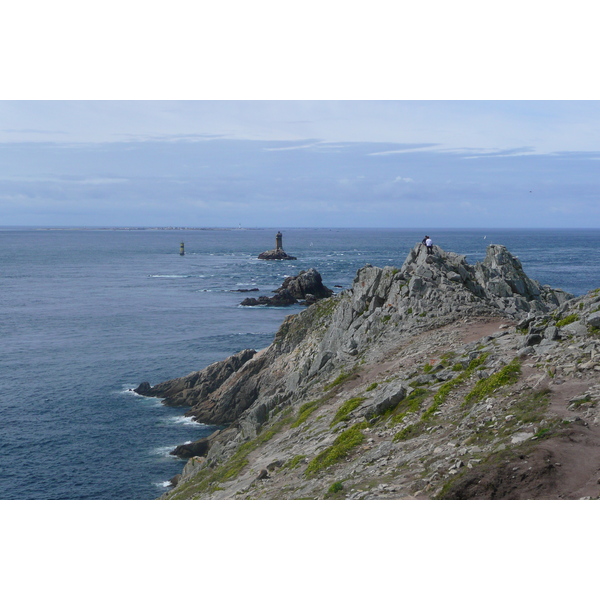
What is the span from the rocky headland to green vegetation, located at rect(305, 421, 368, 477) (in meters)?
0.07

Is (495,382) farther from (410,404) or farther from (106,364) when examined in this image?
(106,364)

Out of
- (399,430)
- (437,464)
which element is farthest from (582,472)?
(399,430)

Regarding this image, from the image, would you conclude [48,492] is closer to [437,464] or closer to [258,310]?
[437,464]

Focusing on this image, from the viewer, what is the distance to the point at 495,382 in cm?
1997

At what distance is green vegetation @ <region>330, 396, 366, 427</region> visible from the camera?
24823 mm

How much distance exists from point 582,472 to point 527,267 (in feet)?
487

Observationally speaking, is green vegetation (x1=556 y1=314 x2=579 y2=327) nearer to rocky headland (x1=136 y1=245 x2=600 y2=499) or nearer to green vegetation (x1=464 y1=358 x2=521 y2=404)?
rocky headland (x1=136 y1=245 x2=600 y2=499)

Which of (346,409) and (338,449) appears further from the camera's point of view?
(346,409)

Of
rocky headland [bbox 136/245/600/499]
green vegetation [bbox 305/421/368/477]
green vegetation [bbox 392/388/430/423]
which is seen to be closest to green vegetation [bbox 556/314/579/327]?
rocky headland [bbox 136/245/600/499]

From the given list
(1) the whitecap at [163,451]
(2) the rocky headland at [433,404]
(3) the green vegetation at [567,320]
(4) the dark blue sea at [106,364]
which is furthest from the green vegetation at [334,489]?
(1) the whitecap at [163,451]

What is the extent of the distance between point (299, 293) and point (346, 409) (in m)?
92.9

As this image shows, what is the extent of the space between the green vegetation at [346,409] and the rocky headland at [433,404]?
0.06 metres

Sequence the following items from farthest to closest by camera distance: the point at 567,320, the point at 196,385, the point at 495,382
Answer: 1. the point at 196,385
2. the point at 567,320
3. the point at 495,382

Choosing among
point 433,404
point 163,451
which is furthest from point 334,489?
point 163,451
